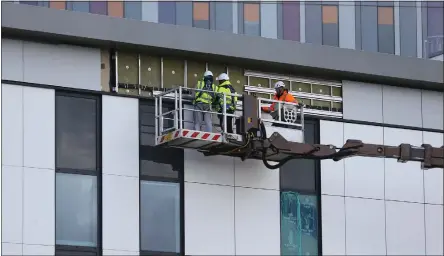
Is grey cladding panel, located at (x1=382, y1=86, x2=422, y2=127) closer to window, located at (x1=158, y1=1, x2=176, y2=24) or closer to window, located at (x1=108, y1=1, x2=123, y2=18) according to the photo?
window, located at (x1=108, y1=1, x2=123, y2=18)

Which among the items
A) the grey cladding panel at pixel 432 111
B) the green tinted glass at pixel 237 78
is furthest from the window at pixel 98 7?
the green tinted glass at pixel 237 78

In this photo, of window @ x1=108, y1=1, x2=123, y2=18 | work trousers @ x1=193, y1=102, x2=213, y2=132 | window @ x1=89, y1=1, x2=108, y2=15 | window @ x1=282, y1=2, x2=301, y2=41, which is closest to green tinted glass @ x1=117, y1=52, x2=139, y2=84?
work trousers @ x1=193, y1=102, x2=213, y2=132

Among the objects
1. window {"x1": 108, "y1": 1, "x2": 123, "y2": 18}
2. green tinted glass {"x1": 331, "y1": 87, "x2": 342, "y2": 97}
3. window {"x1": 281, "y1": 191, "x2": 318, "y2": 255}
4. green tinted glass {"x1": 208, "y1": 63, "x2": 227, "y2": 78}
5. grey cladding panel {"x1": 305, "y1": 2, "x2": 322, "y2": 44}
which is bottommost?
window {"x1": 281, "y1": 191, "x2": 318, "y2": 255}

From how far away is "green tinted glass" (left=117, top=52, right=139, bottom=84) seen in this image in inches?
1034

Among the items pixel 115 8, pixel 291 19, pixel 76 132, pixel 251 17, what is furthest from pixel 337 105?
pixel 115 8

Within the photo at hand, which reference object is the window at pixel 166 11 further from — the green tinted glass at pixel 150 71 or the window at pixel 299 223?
the green tinted glass at pixel 150 71

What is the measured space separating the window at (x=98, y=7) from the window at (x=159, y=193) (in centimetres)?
6168

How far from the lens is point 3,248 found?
23.9 meters

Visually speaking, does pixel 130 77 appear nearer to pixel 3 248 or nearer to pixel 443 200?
pixel 3 248

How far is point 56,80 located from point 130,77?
1.85 m

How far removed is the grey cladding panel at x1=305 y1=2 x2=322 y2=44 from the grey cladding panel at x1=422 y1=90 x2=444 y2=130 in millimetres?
54175

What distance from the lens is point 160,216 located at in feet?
85.5

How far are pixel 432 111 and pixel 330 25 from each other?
185 ft

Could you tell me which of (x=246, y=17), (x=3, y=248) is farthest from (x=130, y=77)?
(x=246, y=17)
